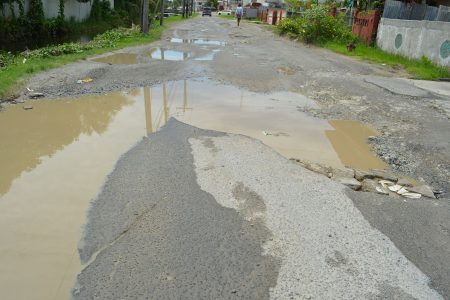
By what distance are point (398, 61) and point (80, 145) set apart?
41.8 ft

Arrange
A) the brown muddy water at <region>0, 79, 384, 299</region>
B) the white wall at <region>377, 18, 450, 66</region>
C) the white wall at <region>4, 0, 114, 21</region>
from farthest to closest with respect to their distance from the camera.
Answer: the white wall at <region>4, 0, 114, 21</region>
the white wall at <region>377, 18, 450, 66</region>
the brown muddy water at <region>0, 79, 384, 299</region>

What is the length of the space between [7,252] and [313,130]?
502 cm

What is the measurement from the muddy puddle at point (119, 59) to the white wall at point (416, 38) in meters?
9.85

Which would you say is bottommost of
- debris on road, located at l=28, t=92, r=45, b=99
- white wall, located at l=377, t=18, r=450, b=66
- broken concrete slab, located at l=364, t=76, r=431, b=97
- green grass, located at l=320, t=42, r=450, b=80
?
debris on road, located at l=28, t=92, r=45, b=99

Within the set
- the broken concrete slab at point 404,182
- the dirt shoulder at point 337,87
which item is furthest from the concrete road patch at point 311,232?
the dirt shoulder at point 337,87

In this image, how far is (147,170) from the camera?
4.88m

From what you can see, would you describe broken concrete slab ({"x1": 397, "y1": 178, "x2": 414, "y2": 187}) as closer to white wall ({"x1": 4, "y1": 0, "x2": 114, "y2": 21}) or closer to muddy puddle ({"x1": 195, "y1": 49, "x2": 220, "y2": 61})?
muddy puddle ({"x1": 195, "y1": 49, "x2": 220, "y2": 61})

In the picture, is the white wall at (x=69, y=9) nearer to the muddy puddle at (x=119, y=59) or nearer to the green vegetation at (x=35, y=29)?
the green vegetation at (x=35, y=29)

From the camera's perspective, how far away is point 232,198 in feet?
13.9

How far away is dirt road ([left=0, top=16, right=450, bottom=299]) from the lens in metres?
3.10

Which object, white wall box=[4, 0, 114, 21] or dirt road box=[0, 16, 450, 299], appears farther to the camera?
white wall box=[4, 0, 114, 21]

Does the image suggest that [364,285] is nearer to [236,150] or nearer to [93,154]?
[236,150]

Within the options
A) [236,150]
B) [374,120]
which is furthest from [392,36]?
[236,150]

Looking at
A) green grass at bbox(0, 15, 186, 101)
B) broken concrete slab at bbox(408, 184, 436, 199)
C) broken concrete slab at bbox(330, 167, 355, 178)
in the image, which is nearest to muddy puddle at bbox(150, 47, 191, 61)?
green grass at bbox(0, 15, 186, 101)
